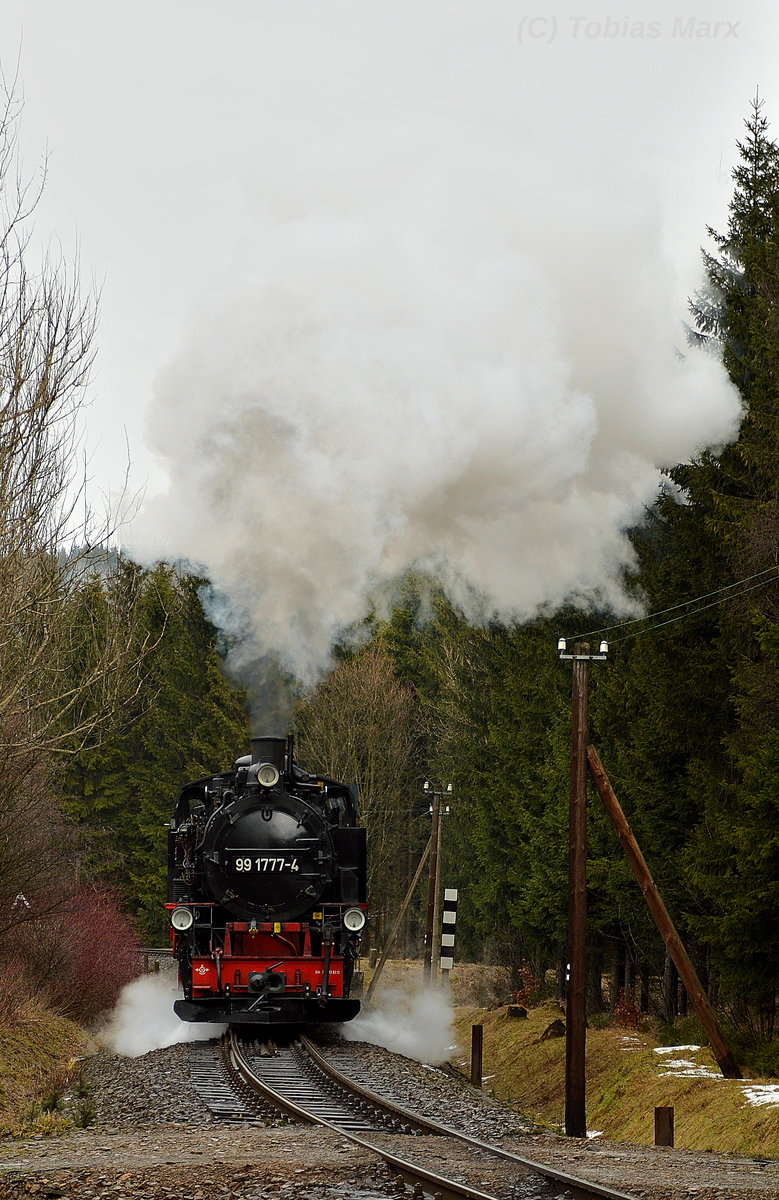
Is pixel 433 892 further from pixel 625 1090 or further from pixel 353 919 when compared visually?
pixel 625 1090

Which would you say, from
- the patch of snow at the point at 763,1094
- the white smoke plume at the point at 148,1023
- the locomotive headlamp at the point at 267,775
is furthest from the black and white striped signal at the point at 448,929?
the patch of snow at the point at 763,1094

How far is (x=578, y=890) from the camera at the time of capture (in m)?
13.8

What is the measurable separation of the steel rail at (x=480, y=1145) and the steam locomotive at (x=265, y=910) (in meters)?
0.93

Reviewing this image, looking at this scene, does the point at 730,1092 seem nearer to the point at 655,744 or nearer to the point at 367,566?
the point at 655,744

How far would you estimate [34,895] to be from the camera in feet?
71.3

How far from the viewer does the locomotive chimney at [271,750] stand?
16.2m

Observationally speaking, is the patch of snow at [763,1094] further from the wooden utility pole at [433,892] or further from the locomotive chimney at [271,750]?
the wooden utility pole at [433,892]

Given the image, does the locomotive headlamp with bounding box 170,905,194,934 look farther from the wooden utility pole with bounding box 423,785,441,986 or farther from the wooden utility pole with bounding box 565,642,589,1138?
the wooden utility pole with bounding box 423,785,441,986

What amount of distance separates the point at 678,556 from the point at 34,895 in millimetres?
13047

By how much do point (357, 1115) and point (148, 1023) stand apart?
11082 millimetres

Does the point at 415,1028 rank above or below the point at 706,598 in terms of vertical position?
below

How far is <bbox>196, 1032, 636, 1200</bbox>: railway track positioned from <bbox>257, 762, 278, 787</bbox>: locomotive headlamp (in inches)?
129

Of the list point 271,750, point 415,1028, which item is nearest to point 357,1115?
point 271,750

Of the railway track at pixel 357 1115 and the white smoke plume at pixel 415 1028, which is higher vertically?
the railway track at pixel 357 1115
